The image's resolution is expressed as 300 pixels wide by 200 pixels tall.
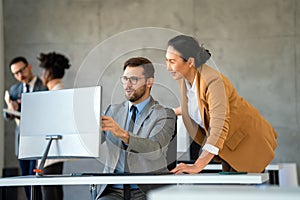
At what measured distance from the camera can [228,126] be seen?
2654mm

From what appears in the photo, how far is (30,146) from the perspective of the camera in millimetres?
2795

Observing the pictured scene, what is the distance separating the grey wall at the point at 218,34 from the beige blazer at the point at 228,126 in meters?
2.71

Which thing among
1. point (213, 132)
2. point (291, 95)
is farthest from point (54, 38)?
point (213, 132)

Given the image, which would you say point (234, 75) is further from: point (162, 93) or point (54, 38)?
point (162, 93)

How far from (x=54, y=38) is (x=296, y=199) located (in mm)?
5689

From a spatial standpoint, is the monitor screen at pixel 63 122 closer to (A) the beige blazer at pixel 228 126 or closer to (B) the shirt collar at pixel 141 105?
(B) the shirt collar at pixel 141 105

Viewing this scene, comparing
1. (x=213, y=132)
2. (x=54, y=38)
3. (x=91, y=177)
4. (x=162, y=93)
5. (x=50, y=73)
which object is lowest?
(x=91, y=177)

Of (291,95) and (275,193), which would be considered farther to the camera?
(291,95)

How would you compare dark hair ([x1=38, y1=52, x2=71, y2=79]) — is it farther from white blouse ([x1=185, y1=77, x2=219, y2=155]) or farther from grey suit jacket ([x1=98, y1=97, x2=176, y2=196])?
white blouse ([x1=185, y1=77, x2=219, y2=155])

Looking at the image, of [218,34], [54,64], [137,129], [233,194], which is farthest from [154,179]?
[218,34]

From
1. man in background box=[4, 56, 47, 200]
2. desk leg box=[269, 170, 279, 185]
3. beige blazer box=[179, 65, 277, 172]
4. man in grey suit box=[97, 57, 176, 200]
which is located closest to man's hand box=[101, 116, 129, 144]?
man in grey suit box=[97, 57, 176, 200]

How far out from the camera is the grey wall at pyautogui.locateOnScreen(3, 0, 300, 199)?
18.7ft

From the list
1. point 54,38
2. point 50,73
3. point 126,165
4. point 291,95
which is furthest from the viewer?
point 54,38

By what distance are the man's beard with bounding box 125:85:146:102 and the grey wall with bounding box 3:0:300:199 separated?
9.84ft
